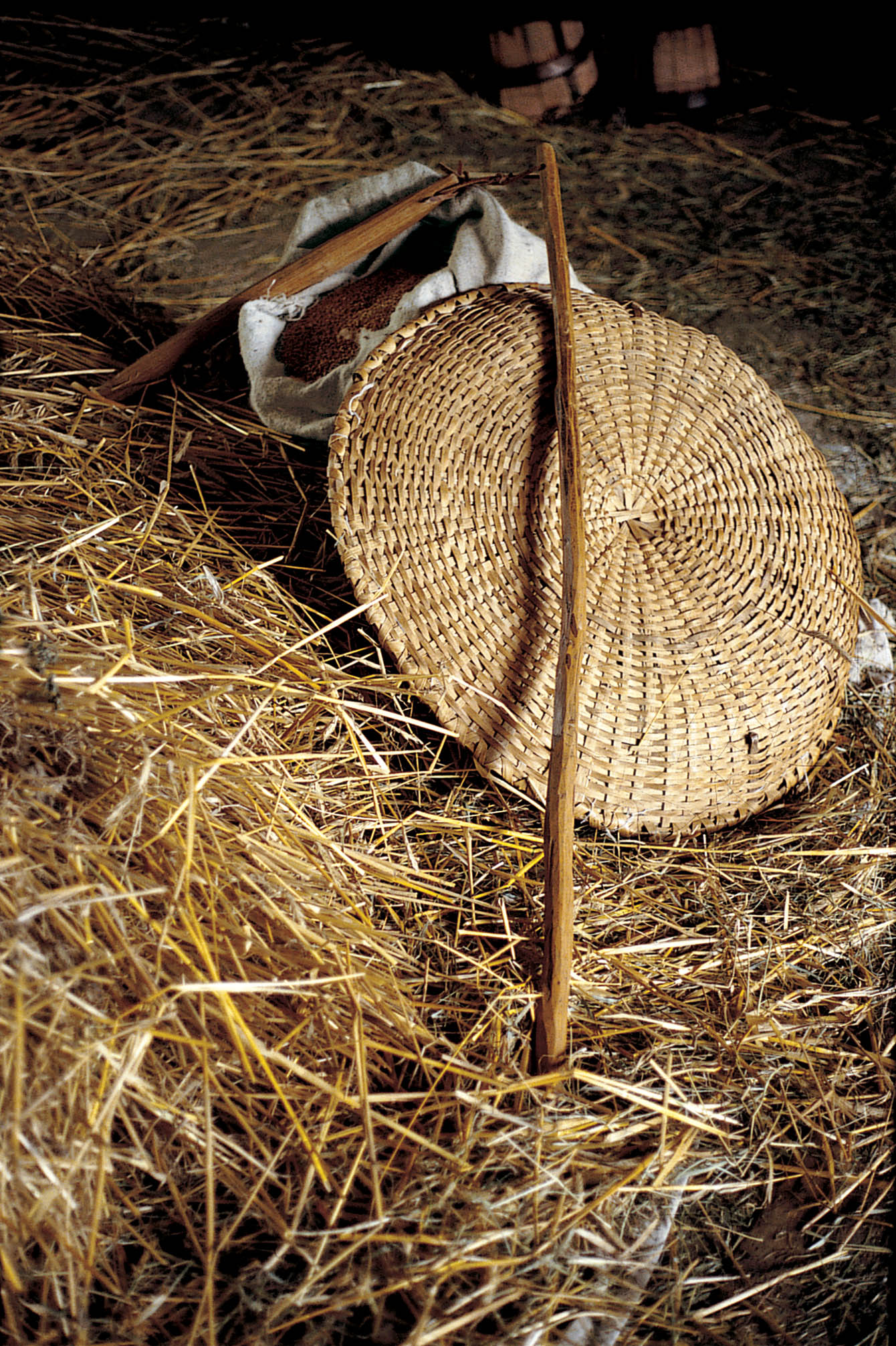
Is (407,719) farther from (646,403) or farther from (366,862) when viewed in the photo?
(646,403)

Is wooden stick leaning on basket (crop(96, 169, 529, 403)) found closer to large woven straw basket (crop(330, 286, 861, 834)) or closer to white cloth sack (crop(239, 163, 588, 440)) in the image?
white cloth sack (crop(239, 163, 588, 440))

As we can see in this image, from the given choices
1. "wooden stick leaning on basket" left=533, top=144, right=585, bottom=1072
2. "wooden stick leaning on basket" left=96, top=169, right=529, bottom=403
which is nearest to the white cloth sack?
"wooden stick leaning on basket" left=96, top=169, right=529, bottom=403

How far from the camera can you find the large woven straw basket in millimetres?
1187

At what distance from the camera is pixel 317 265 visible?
145cm

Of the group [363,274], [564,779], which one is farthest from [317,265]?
[564,779]

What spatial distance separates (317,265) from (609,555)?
63cm

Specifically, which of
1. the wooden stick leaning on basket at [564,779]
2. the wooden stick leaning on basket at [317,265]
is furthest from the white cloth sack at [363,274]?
the wooden stick leaning on basket at [564,779]

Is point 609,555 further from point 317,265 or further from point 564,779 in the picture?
point 317,265

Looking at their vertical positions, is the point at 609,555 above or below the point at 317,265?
below

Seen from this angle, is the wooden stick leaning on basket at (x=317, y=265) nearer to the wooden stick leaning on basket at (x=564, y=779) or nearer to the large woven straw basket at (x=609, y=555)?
the large woven straw basket at (x=609, y=555)

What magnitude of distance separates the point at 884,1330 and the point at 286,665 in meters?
0.92

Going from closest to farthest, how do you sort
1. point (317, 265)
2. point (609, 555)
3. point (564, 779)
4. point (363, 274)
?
point (564, 779) < point (609, 555) < point (317, 265) < point (363, 274)

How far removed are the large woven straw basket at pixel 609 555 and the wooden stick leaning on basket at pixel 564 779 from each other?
116 mm

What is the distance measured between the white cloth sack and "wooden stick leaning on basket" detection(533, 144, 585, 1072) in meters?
0.36
